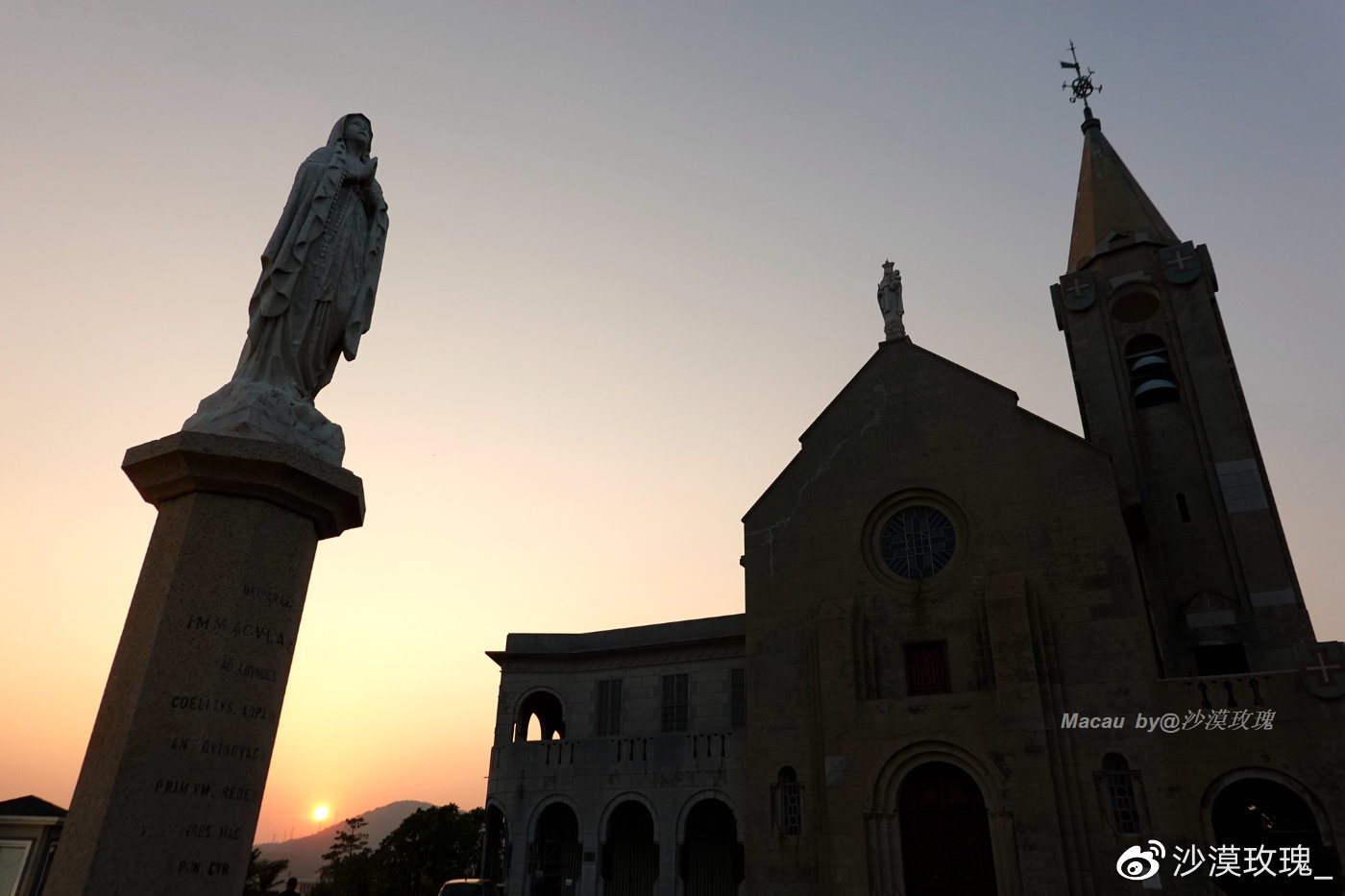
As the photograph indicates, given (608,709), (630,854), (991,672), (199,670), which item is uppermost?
(608,709)

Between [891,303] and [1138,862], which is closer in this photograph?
[1138,862]

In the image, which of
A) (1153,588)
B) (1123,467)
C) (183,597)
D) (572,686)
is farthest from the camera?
(572,686)

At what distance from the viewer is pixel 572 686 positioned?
25.8 metres

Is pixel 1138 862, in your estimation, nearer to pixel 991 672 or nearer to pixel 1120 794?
pixel 1120 794

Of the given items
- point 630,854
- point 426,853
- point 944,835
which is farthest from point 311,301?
point 426,853

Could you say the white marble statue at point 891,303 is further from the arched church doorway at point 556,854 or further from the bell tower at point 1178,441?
the arched church doorway at point 556,854

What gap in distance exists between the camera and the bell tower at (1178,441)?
18.6m

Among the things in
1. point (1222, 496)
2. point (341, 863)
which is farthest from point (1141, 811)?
point (341, 863)

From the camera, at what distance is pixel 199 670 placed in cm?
505

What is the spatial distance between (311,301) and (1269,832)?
17631 mm

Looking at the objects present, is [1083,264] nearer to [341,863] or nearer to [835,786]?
[835,786]

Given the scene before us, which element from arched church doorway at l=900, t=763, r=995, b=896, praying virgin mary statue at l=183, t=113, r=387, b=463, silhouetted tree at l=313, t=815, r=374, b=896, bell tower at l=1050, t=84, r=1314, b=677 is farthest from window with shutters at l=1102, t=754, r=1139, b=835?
silhouetted tree at l=313, t=815, r=374, b=896

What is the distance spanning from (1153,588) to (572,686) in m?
16.6

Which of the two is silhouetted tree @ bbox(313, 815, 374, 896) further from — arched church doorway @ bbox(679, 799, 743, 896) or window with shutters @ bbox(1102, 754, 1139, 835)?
window with shutters @ bbox(1102, 754, 1139, 835)
